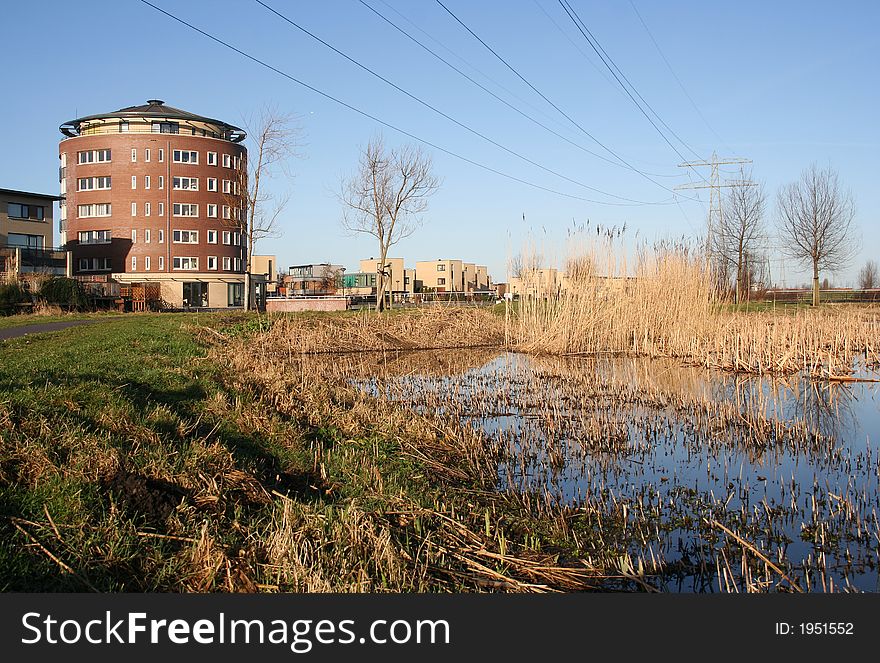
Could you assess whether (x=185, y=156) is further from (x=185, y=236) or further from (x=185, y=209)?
(x=185, y=236)

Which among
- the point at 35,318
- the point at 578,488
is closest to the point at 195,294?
the point at 35,318

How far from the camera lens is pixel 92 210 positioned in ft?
155

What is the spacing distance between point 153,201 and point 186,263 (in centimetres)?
458

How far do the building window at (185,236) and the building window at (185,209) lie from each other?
1210 mm

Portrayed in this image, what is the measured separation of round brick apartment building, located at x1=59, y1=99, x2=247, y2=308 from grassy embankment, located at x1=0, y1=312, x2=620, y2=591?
41.0 metres

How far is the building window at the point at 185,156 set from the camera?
154 feet

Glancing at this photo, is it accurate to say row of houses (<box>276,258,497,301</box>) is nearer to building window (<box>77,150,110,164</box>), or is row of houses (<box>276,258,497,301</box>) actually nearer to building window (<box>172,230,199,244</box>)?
building window (<box>172,230,199,244</box>)

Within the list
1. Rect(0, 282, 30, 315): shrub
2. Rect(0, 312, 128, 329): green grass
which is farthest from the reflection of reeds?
Rect(0, 282, 30, 315): shrub

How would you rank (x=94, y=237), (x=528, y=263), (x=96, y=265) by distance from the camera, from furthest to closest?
1. (x=94, y=237)
2. (x=96, y=265)
3. (x=528, y=263)

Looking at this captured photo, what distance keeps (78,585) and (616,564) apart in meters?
3.04

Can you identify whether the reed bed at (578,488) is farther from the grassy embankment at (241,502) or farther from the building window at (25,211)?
the building window at (25,211)

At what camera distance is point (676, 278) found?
16750mm

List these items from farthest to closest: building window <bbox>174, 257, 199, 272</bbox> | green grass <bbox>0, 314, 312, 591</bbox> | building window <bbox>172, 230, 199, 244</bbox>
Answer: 1. building window <bbox>172, 230, 199, 244</bbox>
2. building window <bbox>174, 257, 199, 272</bbox>
3. green grass <bbox>0, 314, 312, 591</bbox>

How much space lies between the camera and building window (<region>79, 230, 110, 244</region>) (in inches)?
1831
